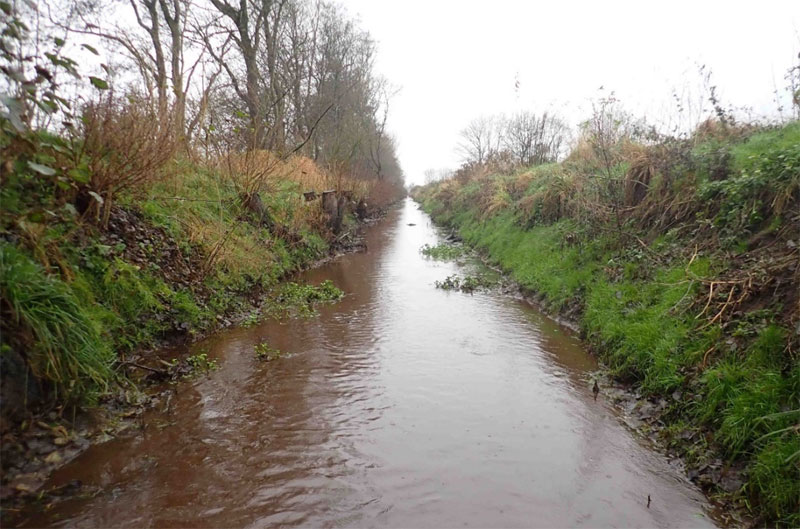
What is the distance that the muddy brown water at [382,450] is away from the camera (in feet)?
10.4

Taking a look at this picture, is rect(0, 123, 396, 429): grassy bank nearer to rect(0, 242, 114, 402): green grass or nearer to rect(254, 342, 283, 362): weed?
rect(0, 242, 114, 402): green grass

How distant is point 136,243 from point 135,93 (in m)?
2.14

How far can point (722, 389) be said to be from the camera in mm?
4051

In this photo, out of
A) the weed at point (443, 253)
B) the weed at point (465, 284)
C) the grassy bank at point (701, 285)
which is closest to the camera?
the grassy bank at point (701, 285)

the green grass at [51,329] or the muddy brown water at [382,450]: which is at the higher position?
the green grass at [51,329]

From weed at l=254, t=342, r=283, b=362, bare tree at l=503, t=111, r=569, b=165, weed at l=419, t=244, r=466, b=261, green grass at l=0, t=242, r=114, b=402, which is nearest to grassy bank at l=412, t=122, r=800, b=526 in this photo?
weed at l=419, t=244, r=466, b=261

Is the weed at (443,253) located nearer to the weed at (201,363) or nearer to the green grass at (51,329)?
the weed at (201,363)

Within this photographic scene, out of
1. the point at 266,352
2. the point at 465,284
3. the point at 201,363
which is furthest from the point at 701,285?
the point at 201,363

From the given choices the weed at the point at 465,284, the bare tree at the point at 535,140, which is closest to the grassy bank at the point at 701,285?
the weed at the point at 465,284

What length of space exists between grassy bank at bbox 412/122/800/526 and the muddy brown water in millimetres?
513

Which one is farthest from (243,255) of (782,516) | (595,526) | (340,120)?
(340,120)

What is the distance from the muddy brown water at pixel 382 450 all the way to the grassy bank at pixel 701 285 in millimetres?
513

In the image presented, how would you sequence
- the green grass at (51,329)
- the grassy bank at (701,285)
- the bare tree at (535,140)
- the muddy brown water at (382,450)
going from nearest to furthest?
1. the muddy brown water at (382,450)
2. the green grass at (51,329)
3. the grassy bank at (701,285)
4. the bare tree at (535,140)

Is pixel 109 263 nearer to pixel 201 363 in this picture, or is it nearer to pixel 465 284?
pixel 201 363
